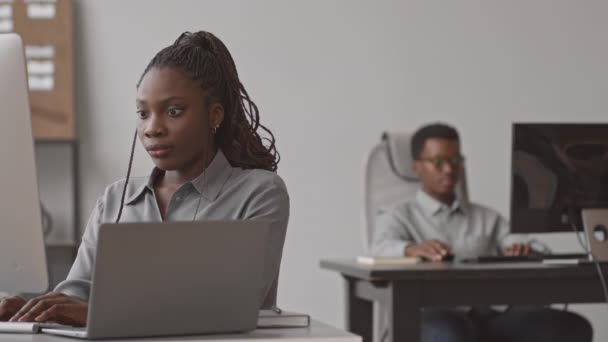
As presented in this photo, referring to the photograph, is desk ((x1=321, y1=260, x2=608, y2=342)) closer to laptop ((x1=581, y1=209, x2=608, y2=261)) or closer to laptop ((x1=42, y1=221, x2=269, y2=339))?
laptop ((x1=581, y1=209, x2=608, y2=261))

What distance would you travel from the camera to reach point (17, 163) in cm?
145

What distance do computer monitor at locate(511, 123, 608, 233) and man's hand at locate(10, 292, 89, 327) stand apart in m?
1.79

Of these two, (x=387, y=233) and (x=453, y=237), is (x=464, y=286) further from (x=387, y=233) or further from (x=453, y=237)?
(x=453, y=237)

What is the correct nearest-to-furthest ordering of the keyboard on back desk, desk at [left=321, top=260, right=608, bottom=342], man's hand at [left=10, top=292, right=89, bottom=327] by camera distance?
man's hand at [left=10, top=292, right=89, bottom=327] < desk at [left=321, top=260, right=608, bottom=342] < the keyboard on back desk

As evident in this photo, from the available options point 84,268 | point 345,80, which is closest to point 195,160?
point 84,268

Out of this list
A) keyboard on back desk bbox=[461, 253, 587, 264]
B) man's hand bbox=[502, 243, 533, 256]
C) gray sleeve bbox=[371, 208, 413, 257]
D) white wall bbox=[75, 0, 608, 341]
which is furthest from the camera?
white wall bbox=[75, 0, 608, 341]

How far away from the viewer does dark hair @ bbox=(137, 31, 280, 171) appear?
1.81m

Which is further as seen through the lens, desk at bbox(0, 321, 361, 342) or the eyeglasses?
the eyeglasses

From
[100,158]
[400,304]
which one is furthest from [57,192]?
[400,304]

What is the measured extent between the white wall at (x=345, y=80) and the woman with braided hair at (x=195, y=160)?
2589 millimetres

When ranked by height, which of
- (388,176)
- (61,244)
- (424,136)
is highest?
(424,136)

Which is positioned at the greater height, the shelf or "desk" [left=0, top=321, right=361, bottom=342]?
"desk" [left=0, top=321, right=361, bottom=342]

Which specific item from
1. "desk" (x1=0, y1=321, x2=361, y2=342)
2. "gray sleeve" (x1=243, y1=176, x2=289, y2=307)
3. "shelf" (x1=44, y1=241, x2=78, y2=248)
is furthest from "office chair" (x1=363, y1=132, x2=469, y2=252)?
"desk" (x1=0, y1=321, x2=361, y2=342)

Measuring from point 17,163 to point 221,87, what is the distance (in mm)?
500
